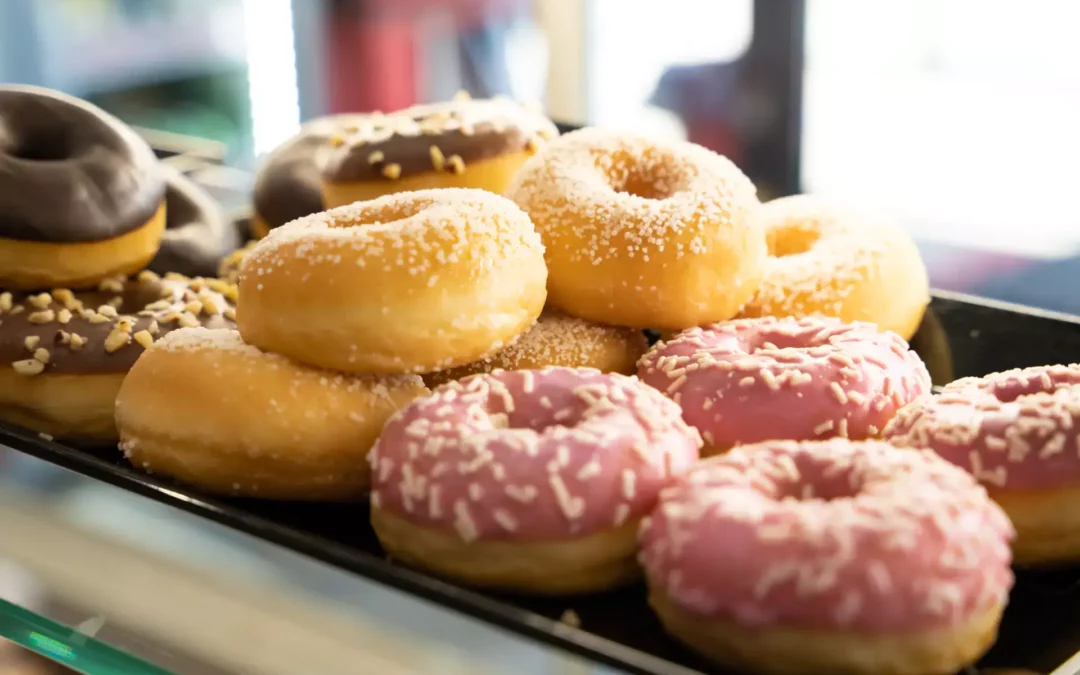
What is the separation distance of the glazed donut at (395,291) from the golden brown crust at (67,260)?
29 cm

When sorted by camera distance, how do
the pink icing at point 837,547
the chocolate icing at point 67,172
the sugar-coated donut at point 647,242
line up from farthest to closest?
the chocolate icing at point 67,172 → the sugar-coated donut at point 647,242 → the pink icing at point 837,547

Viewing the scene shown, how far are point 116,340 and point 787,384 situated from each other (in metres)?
0.71

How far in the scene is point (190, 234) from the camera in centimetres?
148

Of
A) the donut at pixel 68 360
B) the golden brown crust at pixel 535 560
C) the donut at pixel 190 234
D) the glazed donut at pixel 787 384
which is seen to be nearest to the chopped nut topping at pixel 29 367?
the donut at pixel 68 360

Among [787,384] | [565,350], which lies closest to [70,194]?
[565,350]

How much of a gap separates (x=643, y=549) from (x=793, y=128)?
2122 millimetres

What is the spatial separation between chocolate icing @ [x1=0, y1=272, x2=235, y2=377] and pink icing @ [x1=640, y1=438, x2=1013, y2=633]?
0.66 metres

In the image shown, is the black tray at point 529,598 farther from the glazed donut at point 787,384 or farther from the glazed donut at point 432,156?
the glazed donut at point 432,156

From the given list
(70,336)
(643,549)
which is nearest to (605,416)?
(643,549)

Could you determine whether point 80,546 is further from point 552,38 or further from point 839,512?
point 552,38

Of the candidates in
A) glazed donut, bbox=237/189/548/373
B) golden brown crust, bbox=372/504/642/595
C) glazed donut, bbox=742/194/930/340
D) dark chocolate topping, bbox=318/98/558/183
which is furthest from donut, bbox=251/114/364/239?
golden brown crust, bbox=372/504/642/595

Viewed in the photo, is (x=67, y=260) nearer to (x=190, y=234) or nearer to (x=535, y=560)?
(x=190, y=234)

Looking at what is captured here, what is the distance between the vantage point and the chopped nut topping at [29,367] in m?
1.19

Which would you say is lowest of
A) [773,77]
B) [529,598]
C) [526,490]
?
[529,598]
